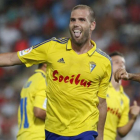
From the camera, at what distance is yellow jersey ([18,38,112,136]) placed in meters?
5.26

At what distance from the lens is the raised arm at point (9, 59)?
517cm

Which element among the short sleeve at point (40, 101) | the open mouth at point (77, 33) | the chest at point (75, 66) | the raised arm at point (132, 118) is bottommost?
the raised arm at point (132, 118)

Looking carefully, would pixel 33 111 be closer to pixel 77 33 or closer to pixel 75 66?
pixel 75 66

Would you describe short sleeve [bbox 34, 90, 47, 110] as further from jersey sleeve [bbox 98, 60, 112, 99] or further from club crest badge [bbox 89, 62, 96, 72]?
club crest badge [bbox 89, 62, 96, 72]

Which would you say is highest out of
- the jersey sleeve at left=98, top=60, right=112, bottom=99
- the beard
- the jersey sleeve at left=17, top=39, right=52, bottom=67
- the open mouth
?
the open mouth

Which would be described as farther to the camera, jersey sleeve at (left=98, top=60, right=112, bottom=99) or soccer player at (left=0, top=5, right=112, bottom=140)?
jersey sleeve at (left=98, top=60, right=112, bottom=99)

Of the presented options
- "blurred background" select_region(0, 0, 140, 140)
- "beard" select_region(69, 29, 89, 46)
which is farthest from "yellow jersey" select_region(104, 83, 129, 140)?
"blurred background" select_region(0, 0, 140, 140)

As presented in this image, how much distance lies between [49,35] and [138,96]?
11.4 ft

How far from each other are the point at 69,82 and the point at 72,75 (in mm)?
86

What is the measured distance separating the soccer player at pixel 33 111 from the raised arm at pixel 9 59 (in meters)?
1.08

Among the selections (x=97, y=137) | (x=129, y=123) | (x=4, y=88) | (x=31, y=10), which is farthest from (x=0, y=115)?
(x=97, y=137)

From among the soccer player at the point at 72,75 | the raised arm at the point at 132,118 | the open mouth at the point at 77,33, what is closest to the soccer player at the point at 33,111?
the soccer player at the point at 72,75

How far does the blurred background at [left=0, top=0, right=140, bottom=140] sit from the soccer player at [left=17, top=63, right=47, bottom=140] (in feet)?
18.3

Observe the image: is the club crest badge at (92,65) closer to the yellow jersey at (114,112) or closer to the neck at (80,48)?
the neck at (80,48)
